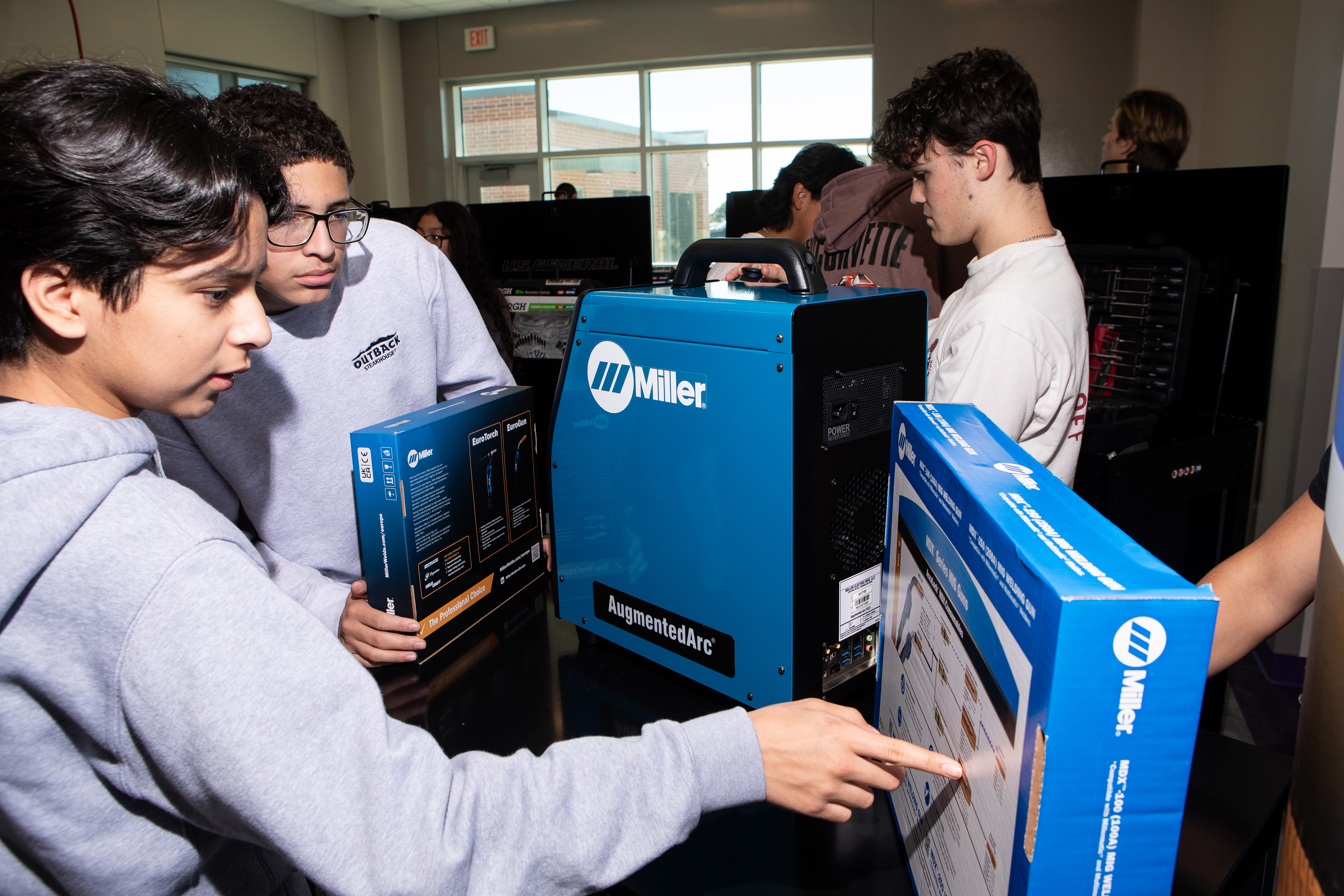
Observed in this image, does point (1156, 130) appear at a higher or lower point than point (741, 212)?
higher

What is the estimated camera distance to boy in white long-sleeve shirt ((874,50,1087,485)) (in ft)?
4.01

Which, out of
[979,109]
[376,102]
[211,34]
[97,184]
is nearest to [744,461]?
[97,184]

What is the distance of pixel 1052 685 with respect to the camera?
0.34 meters

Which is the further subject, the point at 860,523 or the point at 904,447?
the point at 860,523

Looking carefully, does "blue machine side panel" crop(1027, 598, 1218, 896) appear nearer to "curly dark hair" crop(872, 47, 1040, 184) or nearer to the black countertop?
the black countertop

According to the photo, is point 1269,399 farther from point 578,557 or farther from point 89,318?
point 89,318

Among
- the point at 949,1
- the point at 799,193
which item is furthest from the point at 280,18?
the point at 799,193

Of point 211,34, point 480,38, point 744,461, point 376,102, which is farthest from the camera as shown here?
point 376,102

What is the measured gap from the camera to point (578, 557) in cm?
95

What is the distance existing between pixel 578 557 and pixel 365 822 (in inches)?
18.6

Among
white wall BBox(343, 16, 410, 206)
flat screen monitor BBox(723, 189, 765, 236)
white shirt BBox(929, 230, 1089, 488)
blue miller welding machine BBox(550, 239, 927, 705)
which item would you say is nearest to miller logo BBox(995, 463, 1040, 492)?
blue miller welding machine BBox(550, 239, 927, 705)

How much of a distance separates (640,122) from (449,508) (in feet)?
25.9

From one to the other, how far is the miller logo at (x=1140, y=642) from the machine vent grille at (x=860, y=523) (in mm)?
426

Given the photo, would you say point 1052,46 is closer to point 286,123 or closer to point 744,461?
point 286,123
